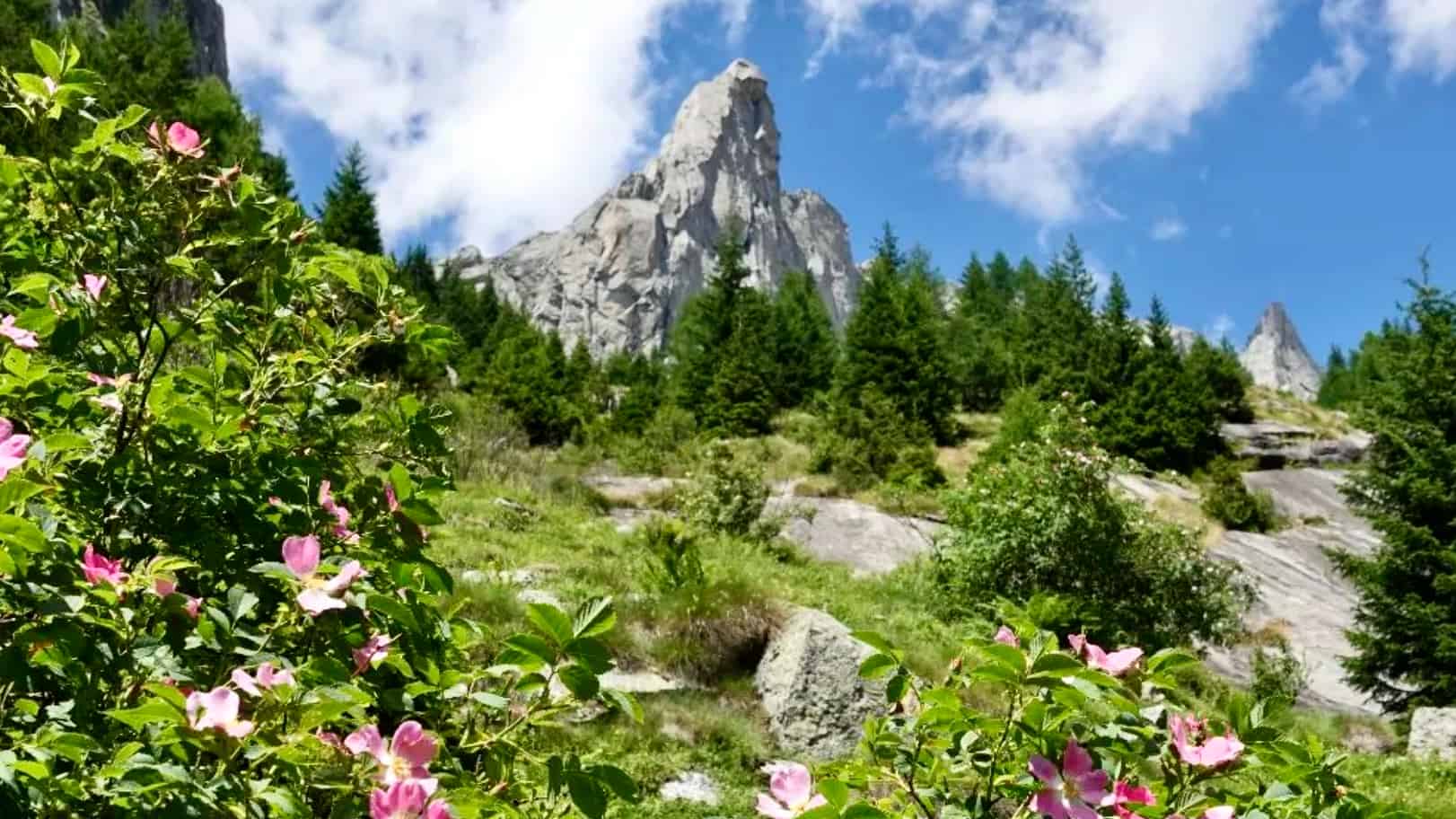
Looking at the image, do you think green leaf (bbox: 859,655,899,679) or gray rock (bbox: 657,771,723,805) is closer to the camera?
green leaf (bbox: 859,655,899,679)

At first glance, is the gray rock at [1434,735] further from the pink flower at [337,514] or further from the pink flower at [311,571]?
the pink flower at [311,571]

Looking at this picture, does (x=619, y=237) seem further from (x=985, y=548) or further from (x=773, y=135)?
(x=985, y=548)

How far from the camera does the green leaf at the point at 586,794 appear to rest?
1.10m

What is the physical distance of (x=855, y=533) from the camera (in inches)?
554

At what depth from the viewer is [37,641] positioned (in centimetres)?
111

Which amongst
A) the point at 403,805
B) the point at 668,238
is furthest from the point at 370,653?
the point at 668,238

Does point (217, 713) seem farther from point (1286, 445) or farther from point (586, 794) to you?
point (1286, 445)

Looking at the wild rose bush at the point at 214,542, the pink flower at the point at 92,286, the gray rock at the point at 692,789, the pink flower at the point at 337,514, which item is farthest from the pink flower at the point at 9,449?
the gray rock at the point at 692,789

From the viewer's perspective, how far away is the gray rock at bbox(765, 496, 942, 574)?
13008 millimetres

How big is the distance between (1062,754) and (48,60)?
185 centimetres

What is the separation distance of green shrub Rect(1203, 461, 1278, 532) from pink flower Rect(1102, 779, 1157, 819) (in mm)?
23873

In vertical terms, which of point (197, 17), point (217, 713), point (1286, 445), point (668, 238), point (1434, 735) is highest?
point (668, 238)

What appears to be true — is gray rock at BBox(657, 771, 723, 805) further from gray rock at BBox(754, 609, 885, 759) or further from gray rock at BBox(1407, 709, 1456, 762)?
gray rock at BBox(1407, 709, 1456, 762)

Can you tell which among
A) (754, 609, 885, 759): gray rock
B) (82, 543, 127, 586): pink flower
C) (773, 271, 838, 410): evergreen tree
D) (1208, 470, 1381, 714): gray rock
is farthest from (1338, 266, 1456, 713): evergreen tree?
(773, 271, 838, 410): evergreen tree
